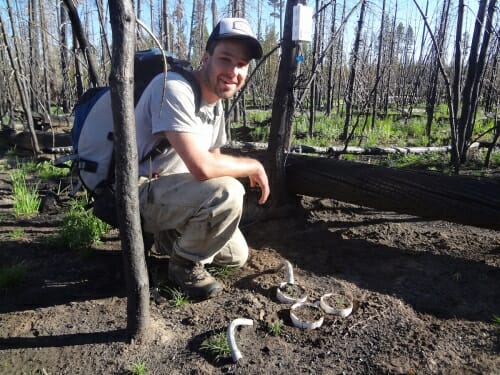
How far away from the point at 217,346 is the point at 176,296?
52 cm

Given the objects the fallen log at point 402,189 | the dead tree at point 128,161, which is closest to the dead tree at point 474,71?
the fallen log at point 402,189

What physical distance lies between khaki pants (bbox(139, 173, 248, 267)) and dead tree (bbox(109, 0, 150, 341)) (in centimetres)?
53

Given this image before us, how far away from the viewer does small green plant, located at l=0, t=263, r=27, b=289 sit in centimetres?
234

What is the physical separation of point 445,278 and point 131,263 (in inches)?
73.8

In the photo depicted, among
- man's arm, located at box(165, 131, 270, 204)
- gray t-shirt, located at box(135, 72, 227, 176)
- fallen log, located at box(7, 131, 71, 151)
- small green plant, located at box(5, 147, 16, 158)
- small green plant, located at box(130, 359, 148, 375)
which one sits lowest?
small green plant, located at box(130, 359, 148, 375)

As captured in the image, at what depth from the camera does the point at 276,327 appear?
1.94 m

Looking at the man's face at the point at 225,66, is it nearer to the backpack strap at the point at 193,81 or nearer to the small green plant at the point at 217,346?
the backpack strap at the point at 193,81

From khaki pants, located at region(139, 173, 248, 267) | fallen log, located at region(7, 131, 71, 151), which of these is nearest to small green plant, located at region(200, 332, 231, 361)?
khaki pants, located at region(139, 173, 248, 267)

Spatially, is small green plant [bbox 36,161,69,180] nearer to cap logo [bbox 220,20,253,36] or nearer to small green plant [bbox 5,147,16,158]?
small green plant [bbox 5,147,16,158]

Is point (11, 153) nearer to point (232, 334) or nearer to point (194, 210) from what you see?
point (194, 210)

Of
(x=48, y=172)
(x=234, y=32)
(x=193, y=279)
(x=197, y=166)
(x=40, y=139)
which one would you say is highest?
(x=234, y=32)

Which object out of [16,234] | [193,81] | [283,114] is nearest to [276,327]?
[193,81]

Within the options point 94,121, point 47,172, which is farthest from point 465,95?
point 47,172

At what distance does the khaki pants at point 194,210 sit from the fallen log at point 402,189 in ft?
3.87
